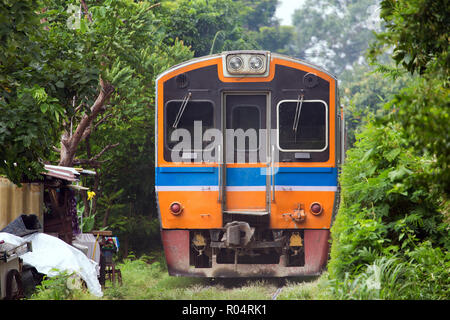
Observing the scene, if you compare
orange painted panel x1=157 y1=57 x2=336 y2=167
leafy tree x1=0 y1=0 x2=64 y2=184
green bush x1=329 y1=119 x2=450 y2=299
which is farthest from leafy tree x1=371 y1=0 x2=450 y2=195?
orange painted panel x1=157 y1=57 x2=336 y2=167

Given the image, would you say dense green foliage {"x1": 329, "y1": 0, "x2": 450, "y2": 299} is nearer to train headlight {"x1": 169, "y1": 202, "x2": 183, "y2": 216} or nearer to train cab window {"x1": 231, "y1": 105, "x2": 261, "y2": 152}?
train cab window {"x1": 231, "y1": 105, "x2": 261, "y2": 152}

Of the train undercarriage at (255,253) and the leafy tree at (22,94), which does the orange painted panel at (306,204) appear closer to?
the train undercarriage at (255,253)

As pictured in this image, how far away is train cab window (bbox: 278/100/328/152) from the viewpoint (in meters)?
10.4

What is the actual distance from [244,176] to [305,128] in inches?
45.5

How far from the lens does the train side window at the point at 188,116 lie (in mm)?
10477

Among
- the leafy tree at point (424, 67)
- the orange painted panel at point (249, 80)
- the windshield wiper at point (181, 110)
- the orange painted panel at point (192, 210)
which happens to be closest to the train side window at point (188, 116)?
the windshield wiper at point (181, 110)

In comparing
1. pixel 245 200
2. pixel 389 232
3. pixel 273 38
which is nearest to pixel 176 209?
pixel 245 200

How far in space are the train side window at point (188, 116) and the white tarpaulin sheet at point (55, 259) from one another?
7.93ft

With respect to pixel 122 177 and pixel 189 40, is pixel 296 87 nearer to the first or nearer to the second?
pixel 122 177

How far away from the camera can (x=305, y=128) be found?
34.2ft

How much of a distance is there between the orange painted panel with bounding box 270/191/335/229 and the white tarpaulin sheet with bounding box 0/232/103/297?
2924 mm

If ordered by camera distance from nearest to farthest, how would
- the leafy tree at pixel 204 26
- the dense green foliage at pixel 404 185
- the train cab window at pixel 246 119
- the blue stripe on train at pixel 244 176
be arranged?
1. the dense green foliage at pixel 404 185
2. the blue stripe on train at pixel 244 176
3. the train cab window at pixel 246 119
4. the leafy tree at pixel 204 26

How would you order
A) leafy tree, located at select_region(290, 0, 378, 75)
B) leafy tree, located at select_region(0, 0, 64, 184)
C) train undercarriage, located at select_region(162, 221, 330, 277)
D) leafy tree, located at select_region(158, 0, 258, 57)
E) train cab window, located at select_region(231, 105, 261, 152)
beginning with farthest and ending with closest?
leafy tree, located at select_region(290, 0, 378, 75) < leafy tree, located at select_region(158, 0, 258, 57) < train cab window, located at select_region(231, 105, 261, 152) < train undercarriage, located at select_region(162, 221, 330, 277) < leafy tree, located at select_region(0, 0, 64, 184)
